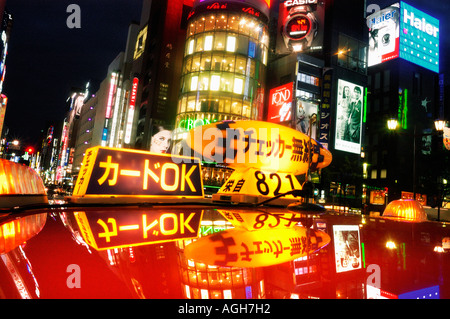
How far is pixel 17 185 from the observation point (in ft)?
15.3

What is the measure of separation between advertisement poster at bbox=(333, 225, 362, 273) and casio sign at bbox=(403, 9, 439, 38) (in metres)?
52.2

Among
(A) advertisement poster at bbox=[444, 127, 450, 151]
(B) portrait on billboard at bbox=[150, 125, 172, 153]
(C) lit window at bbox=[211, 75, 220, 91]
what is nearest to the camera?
(A) advertisement poster at bbox=[444, 127, 450, 151]

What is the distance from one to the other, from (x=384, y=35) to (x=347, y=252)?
52412mm

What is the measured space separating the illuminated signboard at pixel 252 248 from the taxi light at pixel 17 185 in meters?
3.50

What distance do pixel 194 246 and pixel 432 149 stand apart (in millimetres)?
49793

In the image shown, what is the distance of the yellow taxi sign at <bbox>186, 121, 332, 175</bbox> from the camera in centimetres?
795

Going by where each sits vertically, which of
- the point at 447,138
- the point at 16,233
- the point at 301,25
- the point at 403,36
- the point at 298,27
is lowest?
the point at 16,233

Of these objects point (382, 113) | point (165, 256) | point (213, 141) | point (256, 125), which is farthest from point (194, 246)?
point (382, 113)

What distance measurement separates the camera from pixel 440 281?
1622 millimetres

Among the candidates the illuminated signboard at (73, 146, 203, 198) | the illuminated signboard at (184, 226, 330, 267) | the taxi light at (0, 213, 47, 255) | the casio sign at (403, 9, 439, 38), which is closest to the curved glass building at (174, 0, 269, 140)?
the illuminated signboard at (73, 146, 203, 198)

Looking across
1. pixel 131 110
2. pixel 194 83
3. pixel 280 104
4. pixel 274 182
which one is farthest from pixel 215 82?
pixel 274 182

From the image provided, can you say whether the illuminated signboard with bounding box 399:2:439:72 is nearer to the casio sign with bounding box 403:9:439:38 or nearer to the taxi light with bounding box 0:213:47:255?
the casio sign with bounding box 403:9:439:38

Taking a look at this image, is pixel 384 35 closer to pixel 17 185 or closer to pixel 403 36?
pixel 403 36

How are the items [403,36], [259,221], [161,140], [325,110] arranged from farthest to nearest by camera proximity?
[403,36] < [161,140] < [325,110] < [259,221]
